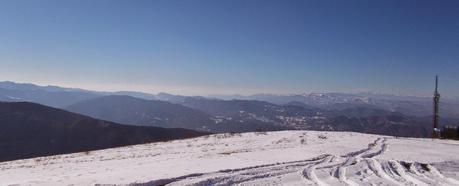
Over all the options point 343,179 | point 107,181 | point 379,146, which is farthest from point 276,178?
point 379,146

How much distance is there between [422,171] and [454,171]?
1.64 m

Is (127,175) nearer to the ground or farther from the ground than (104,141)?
farther from the ground

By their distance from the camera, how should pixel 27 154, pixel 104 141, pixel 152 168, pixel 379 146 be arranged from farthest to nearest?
pixel 104 141, pixel 27 154, pixel 379 146, pixel 152 168

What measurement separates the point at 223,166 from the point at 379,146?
1391 cm

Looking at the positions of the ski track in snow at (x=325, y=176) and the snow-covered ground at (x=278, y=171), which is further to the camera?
the snow-covered ground at (x=278, y=171)

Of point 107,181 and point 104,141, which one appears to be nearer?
point 107,181

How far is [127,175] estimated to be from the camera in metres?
15.5

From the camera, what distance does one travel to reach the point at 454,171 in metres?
18.0

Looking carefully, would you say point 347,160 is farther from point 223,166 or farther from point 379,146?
point 379,146

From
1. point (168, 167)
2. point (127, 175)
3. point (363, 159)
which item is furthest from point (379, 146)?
point (127, 175)

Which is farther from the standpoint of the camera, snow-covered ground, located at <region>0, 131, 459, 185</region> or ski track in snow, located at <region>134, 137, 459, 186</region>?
Answer: snow-covered ground, located at <region>0, 131, 459, 185</region>

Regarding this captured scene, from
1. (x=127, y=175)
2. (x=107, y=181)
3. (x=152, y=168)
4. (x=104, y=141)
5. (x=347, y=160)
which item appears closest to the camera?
(x=107, y=181)

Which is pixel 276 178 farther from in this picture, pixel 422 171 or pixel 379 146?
pixel 379 146

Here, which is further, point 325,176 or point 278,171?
point 278,171
